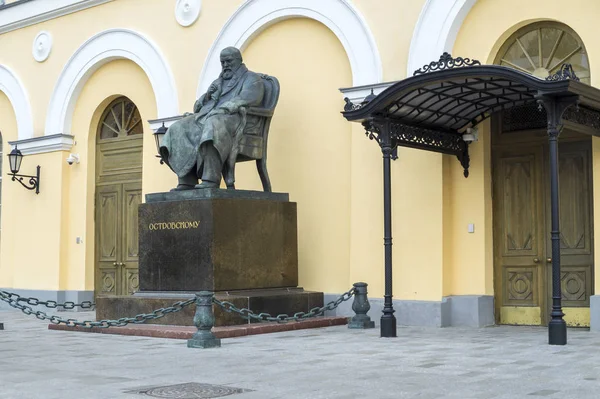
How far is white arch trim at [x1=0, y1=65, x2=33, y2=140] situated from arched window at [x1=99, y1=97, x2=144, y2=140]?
6.14ft

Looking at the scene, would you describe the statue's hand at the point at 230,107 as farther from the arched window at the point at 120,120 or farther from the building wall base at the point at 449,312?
the arched window at the point at 120,120

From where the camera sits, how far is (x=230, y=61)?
13914 mm

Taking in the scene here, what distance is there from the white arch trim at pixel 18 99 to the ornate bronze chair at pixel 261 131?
7.31m

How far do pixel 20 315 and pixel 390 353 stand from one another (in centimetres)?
985

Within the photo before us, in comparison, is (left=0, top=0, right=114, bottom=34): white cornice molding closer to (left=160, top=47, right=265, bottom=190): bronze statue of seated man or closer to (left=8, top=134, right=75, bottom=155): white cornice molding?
(left=8, top=134, right=75, bottom=155): white cornice molding

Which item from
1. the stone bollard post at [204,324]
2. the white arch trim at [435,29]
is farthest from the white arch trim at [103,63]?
the stone bollard post at [204,324]

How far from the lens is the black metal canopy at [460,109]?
34.0 feet

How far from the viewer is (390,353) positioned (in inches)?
384

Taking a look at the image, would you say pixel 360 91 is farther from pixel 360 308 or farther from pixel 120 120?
pixel 120 120

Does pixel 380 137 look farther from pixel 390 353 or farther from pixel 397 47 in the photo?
pixel 390 353

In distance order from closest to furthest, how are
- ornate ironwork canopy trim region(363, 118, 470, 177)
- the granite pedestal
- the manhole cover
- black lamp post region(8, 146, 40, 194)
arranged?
the manhole cover → ornate ironwork canopy trim region(363, 118, 470, 177) → the granite pedestal → black lamp post region(8, 146, 40, 194)

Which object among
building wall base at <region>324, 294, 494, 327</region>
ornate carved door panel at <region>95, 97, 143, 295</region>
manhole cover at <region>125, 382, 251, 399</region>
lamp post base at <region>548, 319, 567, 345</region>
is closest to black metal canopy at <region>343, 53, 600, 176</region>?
building wall base at <region>324, 294, 494, 327</region>

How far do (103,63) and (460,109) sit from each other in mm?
8649

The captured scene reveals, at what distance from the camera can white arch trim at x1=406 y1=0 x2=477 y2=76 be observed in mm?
13141
